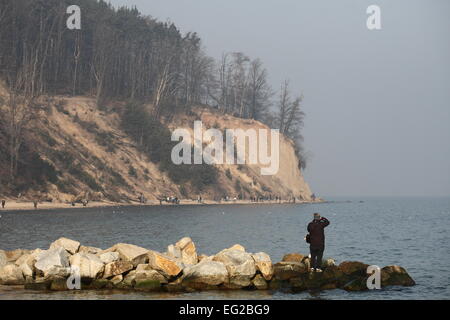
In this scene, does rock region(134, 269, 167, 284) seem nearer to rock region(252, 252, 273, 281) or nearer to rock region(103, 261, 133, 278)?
rock region(103, 261, 133, 278)

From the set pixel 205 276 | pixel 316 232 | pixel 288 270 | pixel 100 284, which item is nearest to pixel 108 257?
pixel 100 284

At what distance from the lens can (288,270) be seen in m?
25.5

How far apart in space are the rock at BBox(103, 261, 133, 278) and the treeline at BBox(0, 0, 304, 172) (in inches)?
2426

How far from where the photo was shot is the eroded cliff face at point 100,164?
82.4 metres

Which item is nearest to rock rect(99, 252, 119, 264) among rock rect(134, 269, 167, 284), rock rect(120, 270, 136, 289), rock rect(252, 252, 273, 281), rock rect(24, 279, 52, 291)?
rock rect(120, 270, 136, 289)

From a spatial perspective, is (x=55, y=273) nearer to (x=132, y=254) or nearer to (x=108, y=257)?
(x=108, y=257)

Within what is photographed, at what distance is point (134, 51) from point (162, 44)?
6241 mm

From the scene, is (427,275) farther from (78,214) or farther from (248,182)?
(248,182)

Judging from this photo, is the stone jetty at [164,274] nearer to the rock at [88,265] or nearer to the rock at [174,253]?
the rock at [88,265]

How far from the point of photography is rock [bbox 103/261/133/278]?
25.1 metres

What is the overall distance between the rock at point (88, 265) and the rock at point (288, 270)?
613 centimetres

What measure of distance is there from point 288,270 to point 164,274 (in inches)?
172
